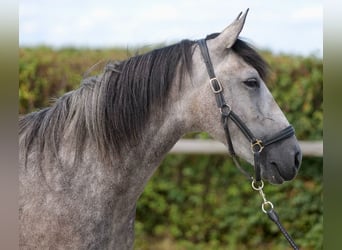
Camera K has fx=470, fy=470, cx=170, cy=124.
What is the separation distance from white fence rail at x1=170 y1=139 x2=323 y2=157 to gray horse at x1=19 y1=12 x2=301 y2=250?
297 centimetres

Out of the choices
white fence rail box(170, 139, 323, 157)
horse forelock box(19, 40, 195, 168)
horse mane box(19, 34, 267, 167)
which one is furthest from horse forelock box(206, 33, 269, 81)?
white fence rail box(170, 139, 323, 157)

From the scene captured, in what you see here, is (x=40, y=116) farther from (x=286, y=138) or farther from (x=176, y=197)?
(x=176, y=197)

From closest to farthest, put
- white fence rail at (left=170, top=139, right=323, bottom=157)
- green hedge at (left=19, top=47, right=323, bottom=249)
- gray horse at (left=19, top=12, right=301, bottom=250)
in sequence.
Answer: gray horse at (left=19, top=12, right=301, bottom=250), white fence rail at (left=170, top=139, right=323, bottom=157), green hedge at (left=19, top=47, right=323, bottom=249)

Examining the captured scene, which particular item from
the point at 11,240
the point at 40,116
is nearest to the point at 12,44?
the point at 11,240

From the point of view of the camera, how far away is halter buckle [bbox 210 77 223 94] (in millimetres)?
2375

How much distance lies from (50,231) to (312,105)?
423cm

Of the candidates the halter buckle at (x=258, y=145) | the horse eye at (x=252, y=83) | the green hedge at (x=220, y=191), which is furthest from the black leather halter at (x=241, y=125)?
the green hedge at (x=220, y=191)

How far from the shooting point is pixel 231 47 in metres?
2.46

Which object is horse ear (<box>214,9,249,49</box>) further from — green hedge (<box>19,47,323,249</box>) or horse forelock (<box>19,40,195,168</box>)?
green hedge (<box>19,47,323,249</box>)

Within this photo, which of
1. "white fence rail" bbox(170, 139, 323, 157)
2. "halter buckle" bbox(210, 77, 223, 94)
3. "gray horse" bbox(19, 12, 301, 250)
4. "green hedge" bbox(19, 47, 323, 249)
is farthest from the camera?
"green hedge" bbox(19, 47, 323, 249)

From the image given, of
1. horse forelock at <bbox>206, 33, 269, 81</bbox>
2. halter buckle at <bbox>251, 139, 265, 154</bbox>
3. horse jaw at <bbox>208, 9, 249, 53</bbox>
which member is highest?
horse jaw at <bbox>208, 9, 249, 53</bbox>

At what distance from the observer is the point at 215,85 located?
2.38m

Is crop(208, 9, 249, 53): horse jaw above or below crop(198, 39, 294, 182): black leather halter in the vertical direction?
above

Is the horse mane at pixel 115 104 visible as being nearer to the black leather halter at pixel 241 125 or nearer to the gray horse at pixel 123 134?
the gray horse at pixel 123 134
